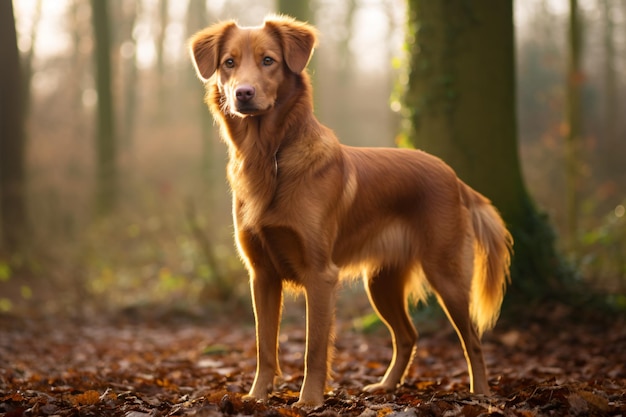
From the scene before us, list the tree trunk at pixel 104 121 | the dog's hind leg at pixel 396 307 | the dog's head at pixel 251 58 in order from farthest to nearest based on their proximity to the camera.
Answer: the tree trunk at pixel 104 121 < the dog's hind leg at pixel 396 307 < the dog's head at pixel 251 58

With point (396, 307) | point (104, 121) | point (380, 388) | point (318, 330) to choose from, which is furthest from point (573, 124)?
point (318, 330)

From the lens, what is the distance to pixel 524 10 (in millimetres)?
24297

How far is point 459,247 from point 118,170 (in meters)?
13.6

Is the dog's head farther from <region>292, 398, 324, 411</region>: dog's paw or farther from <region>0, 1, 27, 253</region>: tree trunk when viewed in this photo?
<region>0, 1, 27, 253</region>: tree trunk

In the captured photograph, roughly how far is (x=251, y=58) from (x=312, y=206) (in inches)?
37.7

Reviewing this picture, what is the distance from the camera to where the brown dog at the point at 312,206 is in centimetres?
385

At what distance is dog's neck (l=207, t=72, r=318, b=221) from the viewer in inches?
155

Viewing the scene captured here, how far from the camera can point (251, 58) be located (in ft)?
12.9

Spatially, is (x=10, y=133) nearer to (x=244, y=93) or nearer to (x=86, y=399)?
(x=86, y=399)

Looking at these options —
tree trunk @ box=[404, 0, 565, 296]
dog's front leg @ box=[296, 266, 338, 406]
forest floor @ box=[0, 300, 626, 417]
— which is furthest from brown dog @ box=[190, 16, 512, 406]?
tree trunk @ box=[404, 0, 565, 296]

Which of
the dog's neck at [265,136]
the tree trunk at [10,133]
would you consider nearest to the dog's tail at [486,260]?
the dog's neck at [265,136]

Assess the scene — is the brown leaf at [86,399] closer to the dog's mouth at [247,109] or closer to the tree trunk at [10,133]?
the dog's mouth at [247,109]

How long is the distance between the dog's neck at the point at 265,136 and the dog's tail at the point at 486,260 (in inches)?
62.2

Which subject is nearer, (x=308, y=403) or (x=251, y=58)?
(x=308, y=403)
